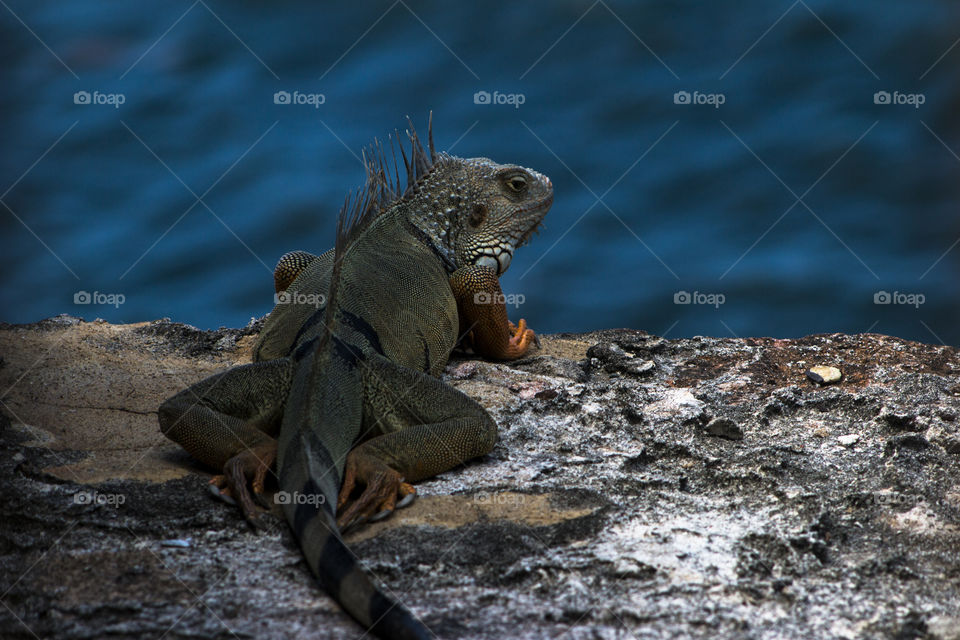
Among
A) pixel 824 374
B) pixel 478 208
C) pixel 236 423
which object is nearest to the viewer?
pixel 236 423

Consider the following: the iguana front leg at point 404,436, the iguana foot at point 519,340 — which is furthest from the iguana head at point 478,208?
the iguana front leg at point 404,436

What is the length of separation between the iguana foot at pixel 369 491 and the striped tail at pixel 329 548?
86 mm

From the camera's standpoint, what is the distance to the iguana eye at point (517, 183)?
20.0 ft

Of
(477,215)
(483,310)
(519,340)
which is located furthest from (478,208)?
(519,340)

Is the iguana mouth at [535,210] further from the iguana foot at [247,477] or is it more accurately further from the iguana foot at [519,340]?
the iguana foot at [247,477]

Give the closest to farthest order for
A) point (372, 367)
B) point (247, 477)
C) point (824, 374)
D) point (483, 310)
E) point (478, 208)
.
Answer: point (247, 477), point (372, 367), point (824, 374), point (483, 310), point (478, 208)

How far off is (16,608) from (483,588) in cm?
151

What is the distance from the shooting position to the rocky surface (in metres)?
2.93

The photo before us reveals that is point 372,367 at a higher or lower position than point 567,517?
higher

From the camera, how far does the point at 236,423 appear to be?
4.02 metres

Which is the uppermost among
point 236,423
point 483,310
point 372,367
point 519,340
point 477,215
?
point 477,215

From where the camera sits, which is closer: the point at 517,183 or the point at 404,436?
the point at 404,436

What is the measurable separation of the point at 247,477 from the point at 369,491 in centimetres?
56

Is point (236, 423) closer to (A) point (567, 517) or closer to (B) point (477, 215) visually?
(A) point (567, 517)
